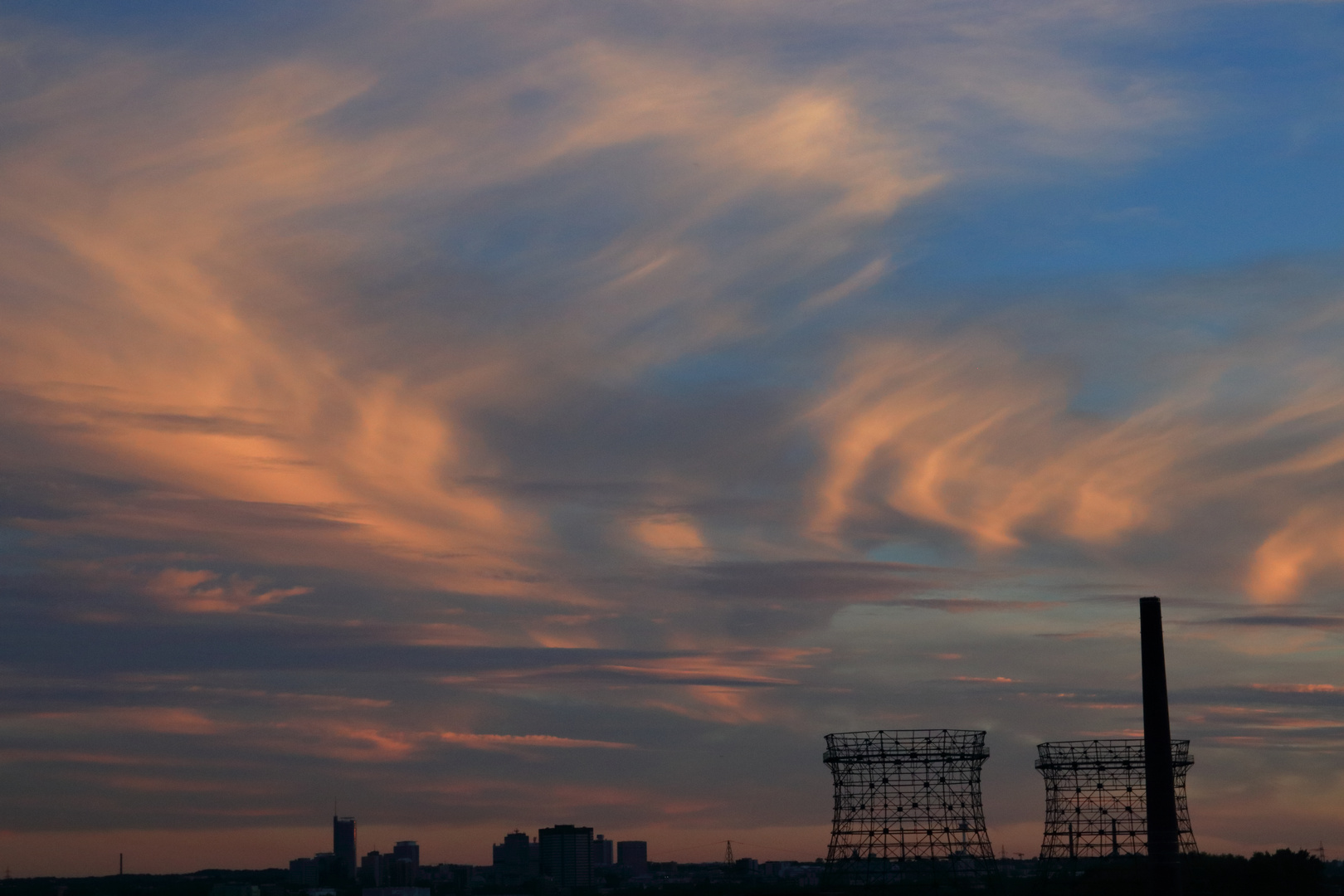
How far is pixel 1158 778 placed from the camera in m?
121

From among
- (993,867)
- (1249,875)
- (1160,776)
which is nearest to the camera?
(1160,776)

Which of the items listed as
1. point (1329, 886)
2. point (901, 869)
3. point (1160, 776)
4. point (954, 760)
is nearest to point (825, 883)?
point (901, 869)

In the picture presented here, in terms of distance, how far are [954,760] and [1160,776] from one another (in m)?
30.4

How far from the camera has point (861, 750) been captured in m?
150

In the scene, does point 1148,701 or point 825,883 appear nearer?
point 1148,701

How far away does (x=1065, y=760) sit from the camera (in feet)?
538

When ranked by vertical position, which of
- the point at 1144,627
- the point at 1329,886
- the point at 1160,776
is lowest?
the point at 1329,886

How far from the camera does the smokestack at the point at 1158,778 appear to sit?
4783 inches

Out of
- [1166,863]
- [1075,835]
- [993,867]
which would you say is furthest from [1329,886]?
[1166,863]

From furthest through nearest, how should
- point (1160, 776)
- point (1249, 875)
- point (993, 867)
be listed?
point (1249, 875), point (993, 867), point (1160, 776)

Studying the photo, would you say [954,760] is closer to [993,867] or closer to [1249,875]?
[993,867]

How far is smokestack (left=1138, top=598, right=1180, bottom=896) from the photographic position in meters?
122

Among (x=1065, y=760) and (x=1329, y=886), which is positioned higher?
(x=1065, y=760)

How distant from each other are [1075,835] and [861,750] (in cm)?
2984
